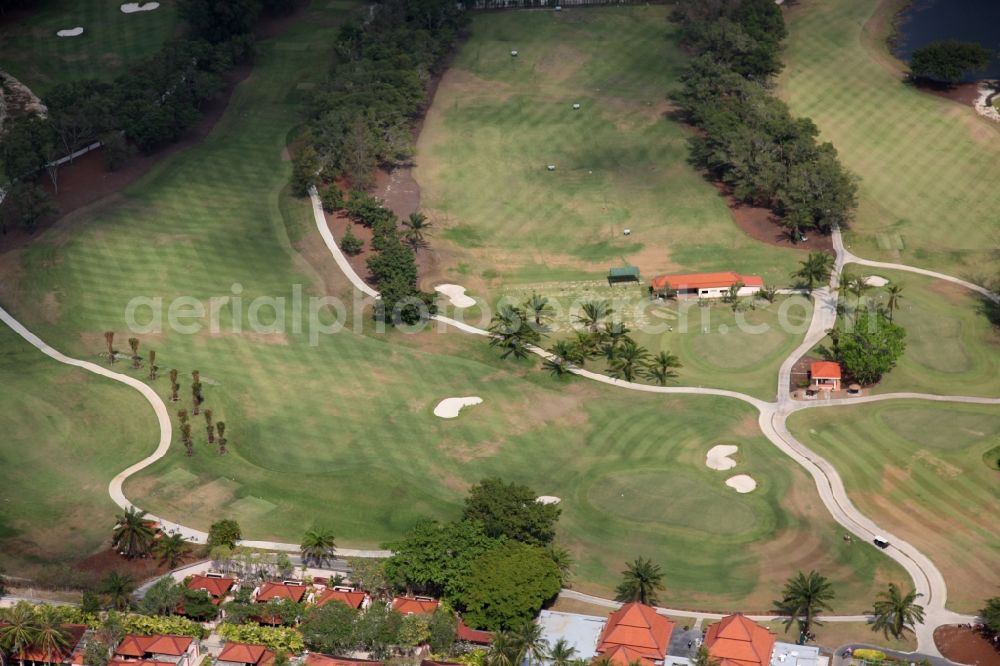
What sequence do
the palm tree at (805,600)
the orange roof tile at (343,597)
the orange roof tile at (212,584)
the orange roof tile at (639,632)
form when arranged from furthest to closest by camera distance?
the orange roof tile at (212,584), the orange roof tile at (343,597), the palm tree at (805,600), the orange roof tile at (639,632)

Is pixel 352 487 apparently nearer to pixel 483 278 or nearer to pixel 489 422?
pixel 489 422

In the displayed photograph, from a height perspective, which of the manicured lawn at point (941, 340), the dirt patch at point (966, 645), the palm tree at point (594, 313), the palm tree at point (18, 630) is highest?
the palm tree at point (18, 630)

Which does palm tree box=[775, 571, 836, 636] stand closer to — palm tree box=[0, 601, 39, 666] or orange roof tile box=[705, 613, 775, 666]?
orange roof tile box=[705, 613, 775, 666]

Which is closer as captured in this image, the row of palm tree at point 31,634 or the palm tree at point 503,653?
the palm tree at point 503,653

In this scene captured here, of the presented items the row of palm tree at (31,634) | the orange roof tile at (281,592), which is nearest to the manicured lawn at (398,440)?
the orange roof tile at (281,592)

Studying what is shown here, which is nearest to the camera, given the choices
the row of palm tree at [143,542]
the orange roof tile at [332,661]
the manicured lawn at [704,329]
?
the orange roof tile at [332,661]

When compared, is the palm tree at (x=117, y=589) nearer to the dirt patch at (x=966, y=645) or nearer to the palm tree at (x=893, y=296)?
the dirt patch at (x=966, y=645)

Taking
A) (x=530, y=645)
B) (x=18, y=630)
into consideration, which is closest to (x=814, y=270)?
(x=530, y=645)

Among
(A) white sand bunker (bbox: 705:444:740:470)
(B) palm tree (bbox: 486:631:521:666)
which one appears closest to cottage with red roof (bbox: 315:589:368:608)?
(B) palm tree (bbox: 486:631:521:666)
